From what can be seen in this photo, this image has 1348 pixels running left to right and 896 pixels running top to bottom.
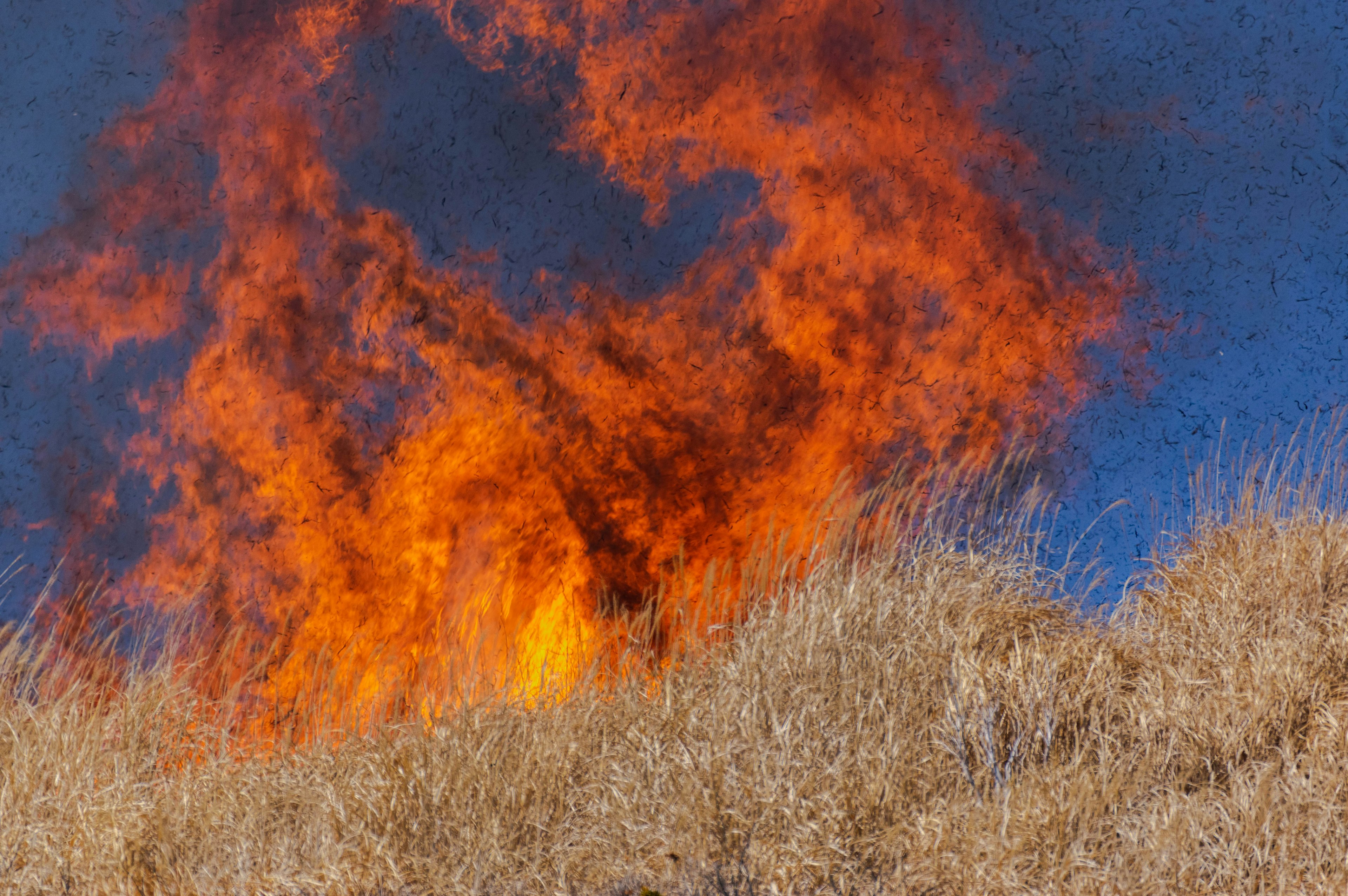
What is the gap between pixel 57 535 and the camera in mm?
3564

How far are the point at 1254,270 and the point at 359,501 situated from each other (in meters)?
3.09

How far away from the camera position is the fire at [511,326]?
11.7 ft

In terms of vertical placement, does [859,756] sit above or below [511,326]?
below

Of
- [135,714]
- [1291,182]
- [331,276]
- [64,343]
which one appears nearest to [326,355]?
[331,276]

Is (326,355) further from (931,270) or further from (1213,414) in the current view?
(1213,414)

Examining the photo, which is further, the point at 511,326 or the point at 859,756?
the point at 511,326

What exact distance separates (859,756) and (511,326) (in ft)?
6.13

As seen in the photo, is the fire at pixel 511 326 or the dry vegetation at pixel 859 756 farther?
the fire at pixel 511 326

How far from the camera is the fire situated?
11.7 feet

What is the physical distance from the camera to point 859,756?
9.52ft

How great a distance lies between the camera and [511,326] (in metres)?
3.68

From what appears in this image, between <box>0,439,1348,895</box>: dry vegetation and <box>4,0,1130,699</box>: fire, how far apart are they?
356mm

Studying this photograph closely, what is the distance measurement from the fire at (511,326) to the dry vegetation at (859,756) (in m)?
0.36

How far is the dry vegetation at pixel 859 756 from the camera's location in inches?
104
